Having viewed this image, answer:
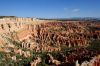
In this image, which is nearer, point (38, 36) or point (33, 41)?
point (33, 41)

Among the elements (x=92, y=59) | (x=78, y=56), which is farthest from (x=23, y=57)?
(x=92, y=59)

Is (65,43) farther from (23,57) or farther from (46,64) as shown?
(46,64)

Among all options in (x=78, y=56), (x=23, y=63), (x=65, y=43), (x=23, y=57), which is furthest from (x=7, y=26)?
(x=78, y=56)

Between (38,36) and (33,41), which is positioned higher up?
(38,36)

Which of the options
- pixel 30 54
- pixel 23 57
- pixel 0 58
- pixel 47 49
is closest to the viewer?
pixel 0 58

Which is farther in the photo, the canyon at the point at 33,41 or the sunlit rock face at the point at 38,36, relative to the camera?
the sunlit rock face at the point at 38,36

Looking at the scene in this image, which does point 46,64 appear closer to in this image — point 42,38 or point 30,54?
point 30,54

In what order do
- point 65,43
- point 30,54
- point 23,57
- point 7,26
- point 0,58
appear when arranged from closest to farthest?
point 0,58, point 23,57, point 30,54, point 65,43, point 7,26

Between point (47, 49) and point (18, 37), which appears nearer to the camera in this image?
point (47, 49)

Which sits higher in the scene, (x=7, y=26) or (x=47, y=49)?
(x=7, y=26)

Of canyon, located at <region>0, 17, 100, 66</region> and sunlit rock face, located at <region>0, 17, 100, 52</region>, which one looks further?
sunlit rock face, located at <region>0, 17, 100, 52</region>
